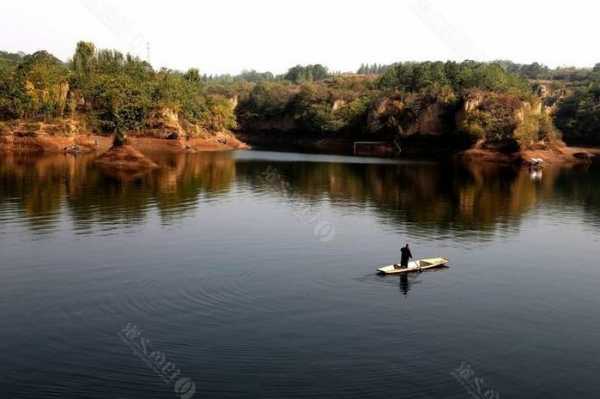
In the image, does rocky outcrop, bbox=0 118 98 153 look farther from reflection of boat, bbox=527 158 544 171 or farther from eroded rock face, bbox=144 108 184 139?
reflection of boat, bbox=527 158 544 171

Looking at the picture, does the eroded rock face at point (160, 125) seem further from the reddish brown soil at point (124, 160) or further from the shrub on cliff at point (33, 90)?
the reddish brown soil at point (124, 160)

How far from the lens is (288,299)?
141 ft

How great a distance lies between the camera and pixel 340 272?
50.2m

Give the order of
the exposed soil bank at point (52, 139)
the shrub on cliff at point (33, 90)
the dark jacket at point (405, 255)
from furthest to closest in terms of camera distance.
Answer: the shrub on cliff at point (33, 90), the exposed soil bank at point (52, 139), the dark jacket at point (405, 255)

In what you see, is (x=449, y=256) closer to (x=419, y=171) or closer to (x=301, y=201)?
(x=301, y=201)

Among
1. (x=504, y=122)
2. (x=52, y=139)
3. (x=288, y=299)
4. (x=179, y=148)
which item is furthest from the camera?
(x=504, y=122)

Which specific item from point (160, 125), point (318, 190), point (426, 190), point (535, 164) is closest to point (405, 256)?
point (318, 190)

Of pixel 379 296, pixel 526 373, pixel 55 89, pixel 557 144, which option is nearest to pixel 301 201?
pixel 379 296

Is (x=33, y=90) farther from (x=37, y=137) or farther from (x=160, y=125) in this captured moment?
(x=160, y=125)

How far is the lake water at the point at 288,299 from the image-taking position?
31.3m

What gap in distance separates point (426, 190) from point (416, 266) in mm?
55384

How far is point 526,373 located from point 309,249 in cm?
2826

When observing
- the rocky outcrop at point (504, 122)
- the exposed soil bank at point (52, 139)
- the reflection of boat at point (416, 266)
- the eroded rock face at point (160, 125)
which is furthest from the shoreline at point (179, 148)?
the reflection of boat at point (416, 266)

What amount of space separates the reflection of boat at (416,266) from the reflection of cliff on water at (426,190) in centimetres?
1590
